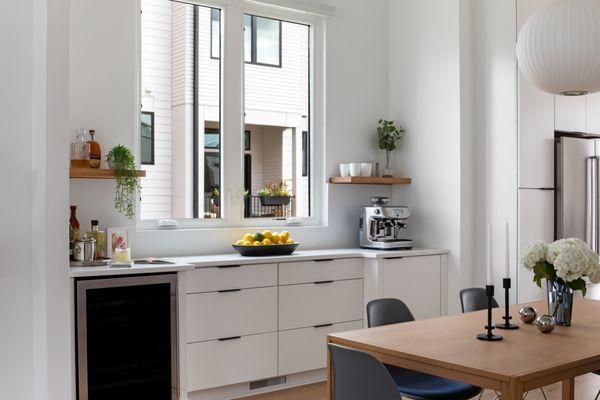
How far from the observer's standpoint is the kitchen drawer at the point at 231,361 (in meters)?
4.16

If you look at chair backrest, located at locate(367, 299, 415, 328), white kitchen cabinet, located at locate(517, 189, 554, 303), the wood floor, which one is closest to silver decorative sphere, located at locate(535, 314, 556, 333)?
chair backrest, located at locate(367, 299, 415, 328)

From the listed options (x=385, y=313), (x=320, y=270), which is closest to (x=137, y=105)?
(x=320, y=270)

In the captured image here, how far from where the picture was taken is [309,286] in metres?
4.66

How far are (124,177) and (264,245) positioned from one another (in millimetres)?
1013

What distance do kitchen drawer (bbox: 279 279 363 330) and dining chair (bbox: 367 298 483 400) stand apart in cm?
130

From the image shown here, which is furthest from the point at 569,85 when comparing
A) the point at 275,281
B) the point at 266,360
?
the point at 266,360

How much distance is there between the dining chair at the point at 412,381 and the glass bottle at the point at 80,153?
2.00 m

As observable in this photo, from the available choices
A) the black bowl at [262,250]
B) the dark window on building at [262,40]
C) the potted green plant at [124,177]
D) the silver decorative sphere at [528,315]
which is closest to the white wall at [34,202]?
the potted green plant at [124,177]

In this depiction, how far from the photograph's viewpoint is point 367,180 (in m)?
5.42

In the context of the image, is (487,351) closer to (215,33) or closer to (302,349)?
(302,349)

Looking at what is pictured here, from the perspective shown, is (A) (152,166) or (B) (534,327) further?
(A) (152,166)

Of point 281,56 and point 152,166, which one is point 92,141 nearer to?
point 152,166

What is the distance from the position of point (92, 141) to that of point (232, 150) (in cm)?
113

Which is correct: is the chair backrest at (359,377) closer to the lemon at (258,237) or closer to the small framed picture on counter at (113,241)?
the small framed picture on counter at (113,241)
